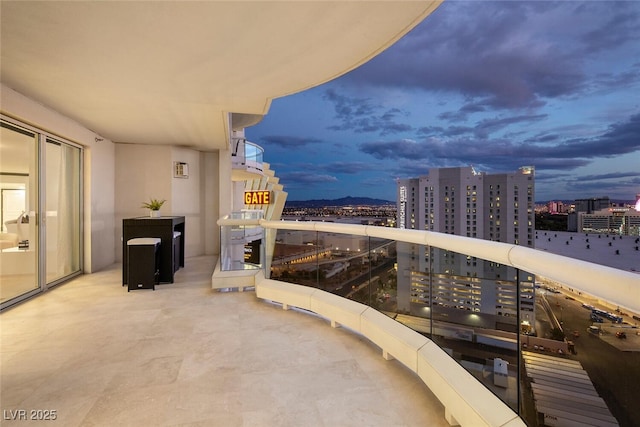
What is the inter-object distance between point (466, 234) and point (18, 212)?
1920 centimetres

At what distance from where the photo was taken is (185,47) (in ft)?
9.91

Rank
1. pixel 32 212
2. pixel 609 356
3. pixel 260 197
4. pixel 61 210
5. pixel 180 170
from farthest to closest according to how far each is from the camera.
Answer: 1. pixel 260 197
2. pixel 180 170
3. pixel 61 210
4. pixel 32 212
5. pixel 609 356

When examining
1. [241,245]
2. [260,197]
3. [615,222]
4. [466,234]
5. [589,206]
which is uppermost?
[260,197]

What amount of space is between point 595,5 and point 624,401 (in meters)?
36.9

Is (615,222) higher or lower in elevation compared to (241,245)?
higher

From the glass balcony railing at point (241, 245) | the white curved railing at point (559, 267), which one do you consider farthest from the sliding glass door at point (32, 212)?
the white curved railing at point (559, 267)

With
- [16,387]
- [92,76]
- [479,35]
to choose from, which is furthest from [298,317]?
[479,35]

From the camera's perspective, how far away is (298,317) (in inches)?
140

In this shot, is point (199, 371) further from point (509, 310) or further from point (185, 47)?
point (185, 47)

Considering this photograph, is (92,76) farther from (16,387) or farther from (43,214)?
(16,387)

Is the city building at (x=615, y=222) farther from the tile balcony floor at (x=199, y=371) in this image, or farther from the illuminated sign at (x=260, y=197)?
the illuminated sign at (x=260, y=197)

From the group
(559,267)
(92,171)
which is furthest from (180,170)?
(559,267)

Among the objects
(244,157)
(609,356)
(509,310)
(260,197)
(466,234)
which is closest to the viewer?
(609,356)

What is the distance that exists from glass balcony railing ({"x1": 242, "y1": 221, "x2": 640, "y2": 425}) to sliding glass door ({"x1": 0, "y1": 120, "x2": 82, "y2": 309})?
16.8ft
